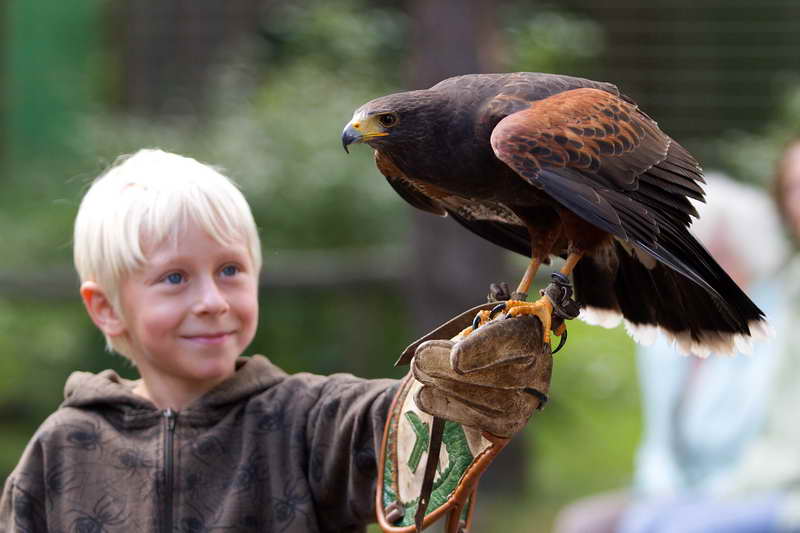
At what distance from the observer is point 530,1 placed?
9.55m

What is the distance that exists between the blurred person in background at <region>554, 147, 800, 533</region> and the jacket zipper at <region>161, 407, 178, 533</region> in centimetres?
233

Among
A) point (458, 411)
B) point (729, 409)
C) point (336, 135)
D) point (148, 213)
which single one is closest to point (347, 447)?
point (458, 411)

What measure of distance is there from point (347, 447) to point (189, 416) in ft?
1.01

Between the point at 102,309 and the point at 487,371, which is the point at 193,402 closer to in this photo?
the point at 102,309

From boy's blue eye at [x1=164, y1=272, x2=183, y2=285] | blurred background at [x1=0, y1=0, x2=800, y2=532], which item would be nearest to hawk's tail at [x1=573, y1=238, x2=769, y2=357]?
boy's blue eye at [x1=164, y1=272, x2=183, y2=285]

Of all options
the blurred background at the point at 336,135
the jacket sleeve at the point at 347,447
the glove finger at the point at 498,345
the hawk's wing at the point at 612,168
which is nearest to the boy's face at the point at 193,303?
the jacket sleeve at the point at 347,447

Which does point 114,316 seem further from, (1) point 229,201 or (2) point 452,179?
(2) point 452,179

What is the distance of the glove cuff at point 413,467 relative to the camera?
212cm

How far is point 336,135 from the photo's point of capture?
8.16m

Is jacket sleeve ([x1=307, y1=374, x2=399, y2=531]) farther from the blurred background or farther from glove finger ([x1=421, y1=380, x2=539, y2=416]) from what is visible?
the blurred background

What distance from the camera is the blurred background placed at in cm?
623

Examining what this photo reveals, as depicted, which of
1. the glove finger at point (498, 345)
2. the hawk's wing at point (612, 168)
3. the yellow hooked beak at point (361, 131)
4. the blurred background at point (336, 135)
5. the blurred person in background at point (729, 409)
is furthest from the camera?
the blurred background at point (336, 135)

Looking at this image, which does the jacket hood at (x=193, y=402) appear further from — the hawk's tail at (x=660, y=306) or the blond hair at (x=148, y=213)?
the hawk's tail at (x=660, y=306)

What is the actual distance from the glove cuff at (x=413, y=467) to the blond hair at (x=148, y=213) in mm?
437
